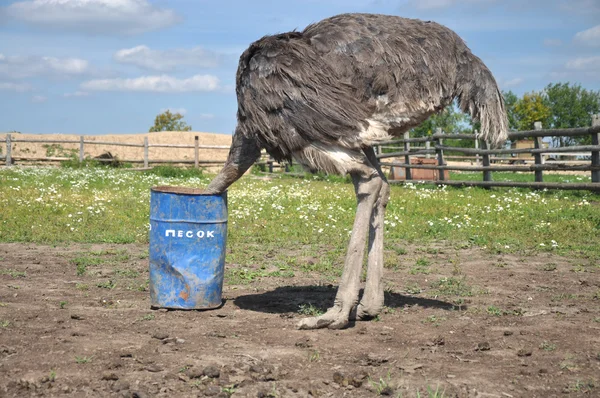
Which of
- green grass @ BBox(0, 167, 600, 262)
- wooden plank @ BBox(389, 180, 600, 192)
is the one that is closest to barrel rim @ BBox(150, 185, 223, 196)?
green grass @ BBox(0, 167, 600, 262)

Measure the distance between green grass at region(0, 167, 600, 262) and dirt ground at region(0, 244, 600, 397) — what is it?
0.97 metres

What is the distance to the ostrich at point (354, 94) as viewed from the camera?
17.1ft

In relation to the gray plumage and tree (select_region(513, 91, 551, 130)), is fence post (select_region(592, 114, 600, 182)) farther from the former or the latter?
tree (select_region(513, 91, 551, 130))

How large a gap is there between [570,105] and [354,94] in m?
52.4

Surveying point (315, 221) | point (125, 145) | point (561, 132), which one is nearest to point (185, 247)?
point (315, 221)

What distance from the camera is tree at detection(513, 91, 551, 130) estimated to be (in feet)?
164

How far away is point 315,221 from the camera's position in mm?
11094

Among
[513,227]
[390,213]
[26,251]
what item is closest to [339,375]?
[26,251]

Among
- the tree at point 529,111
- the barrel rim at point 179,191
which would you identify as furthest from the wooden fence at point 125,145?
the tree at point 529,111

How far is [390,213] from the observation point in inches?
469

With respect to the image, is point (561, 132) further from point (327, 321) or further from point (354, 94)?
point (327, 321)

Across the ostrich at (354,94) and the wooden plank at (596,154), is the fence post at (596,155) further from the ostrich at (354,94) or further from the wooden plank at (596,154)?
the ostrich at (354,94)

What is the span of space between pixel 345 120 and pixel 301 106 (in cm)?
33

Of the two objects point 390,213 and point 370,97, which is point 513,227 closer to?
point 390,213
